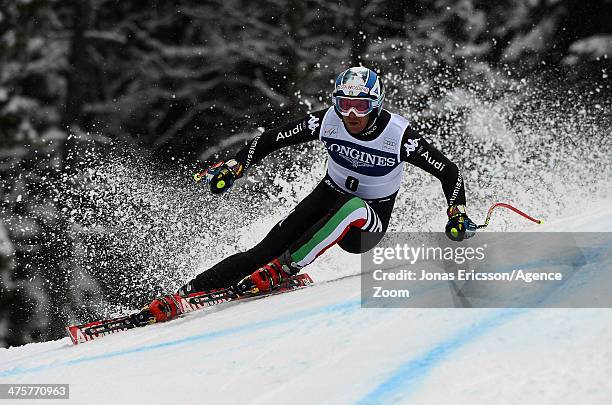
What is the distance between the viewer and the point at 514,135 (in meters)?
11.1

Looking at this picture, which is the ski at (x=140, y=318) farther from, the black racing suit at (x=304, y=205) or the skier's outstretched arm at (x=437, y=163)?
the skier's outstretched arm at (x=437, y=163)

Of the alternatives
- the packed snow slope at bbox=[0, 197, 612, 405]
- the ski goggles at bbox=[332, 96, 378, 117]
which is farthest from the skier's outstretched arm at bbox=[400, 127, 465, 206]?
the packed snow slope at bbox=[0, 197, 612, 405]

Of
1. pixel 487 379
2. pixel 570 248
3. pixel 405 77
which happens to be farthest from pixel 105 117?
pixel 487 379

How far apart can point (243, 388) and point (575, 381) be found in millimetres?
1158

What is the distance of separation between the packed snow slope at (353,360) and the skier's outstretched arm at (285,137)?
43.6 inches

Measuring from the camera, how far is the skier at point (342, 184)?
4.34 m

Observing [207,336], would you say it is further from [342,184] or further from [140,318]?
[342,184]

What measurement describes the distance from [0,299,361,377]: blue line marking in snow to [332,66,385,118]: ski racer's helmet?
3.75 feet

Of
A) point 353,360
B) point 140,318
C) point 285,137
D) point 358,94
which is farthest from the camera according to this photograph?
point 285,137

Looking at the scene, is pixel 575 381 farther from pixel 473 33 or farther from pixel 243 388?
pixel 473 33

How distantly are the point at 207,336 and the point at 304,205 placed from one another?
1.26 meters

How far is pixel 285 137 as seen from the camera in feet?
15.6

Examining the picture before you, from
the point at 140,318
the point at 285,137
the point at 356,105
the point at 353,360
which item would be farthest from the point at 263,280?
the point at 353,360

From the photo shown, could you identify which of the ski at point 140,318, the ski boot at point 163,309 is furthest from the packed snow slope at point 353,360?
the ski boot at point 163,309
